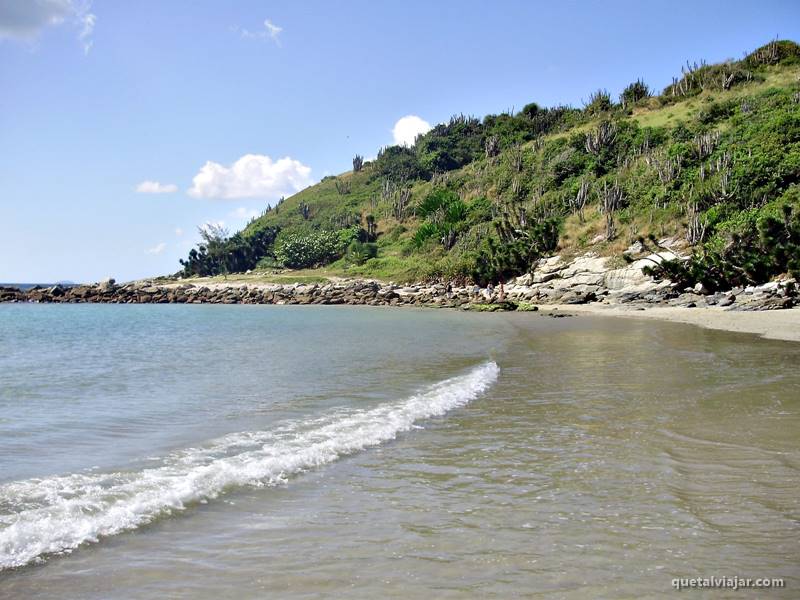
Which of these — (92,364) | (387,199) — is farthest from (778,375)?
(387,199)

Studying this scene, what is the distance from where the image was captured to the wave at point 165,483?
17.4ft

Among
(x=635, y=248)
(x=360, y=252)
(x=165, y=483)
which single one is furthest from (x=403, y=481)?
(x=360, y=252)

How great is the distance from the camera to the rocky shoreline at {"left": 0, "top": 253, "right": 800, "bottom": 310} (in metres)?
33.5

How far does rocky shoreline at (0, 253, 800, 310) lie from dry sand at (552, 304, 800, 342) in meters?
1.39

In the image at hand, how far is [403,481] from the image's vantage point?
22.0 ft

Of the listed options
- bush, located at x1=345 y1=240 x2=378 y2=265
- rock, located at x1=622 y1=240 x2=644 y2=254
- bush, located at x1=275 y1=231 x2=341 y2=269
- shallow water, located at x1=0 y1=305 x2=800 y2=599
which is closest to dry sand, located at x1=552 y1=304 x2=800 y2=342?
shallow water, located at x1=0 y1=305 x2=800 y2=599

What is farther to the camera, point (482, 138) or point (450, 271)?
point (482, 138)

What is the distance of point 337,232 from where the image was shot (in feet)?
278

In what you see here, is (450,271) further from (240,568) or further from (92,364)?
(240,568)

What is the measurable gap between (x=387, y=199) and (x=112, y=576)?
89165 mm

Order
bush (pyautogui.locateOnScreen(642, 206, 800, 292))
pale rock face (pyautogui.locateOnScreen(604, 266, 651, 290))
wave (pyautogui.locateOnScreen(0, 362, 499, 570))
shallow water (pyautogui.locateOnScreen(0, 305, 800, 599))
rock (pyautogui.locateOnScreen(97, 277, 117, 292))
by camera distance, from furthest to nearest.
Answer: rock (pyautogui.locateOnScreen(97, 277, 117, 292)) → pale rock face (pyautogui.locateOnScreen(604, 266, 651, 290)) → bush (pyautogui.locateOnScreen(642, 206, 800, 292)) → wave (pyautogui.locateOnScreen(0, 362, 499, 570)) → shallow water (pyautogui.locateOnScreen(0, 305, 800, 599))

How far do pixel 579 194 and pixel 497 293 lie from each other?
15665mm

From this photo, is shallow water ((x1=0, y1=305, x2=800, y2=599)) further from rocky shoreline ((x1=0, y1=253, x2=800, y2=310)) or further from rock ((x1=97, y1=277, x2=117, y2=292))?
rock ((x1=97, y1=277, x2=117, y2=292))

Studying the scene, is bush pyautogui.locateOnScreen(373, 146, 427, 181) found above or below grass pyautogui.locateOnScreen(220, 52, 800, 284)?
above
